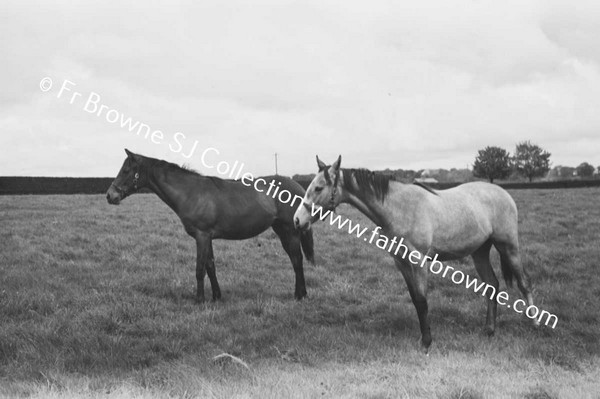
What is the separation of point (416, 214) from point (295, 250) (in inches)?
125

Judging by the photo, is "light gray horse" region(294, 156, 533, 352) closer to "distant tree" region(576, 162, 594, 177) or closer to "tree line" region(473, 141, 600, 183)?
"tree line" region(473, 141, 600, 183)

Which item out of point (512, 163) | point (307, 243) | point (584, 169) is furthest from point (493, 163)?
point (307, 243)

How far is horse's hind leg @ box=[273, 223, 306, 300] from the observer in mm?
8609

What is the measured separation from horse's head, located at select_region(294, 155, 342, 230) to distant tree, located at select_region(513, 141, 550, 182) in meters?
94.5

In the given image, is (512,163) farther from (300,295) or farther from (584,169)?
(300,295)

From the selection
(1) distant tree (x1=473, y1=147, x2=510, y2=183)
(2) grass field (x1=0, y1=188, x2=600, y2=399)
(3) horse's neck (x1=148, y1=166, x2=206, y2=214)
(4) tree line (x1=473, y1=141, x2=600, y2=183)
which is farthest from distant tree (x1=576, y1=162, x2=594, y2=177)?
(3) horse's neck (x1=148, y1=166, x2=206, y2=214)

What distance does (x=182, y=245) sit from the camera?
12039mm

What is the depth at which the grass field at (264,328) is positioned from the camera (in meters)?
4.91

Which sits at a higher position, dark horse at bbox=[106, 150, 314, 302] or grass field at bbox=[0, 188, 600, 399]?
dark horse at bbox=[106, 150, 314, 302]

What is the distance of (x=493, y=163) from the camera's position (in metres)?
86.5

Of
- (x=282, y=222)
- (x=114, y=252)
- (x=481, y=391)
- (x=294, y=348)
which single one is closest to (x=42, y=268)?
(x=114, y=252)

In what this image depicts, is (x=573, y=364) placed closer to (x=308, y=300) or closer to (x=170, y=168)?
(x=308, y=300)

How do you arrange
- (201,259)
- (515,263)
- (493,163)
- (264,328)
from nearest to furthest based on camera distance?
(264,328), (515,263), (201,259), (493,163)

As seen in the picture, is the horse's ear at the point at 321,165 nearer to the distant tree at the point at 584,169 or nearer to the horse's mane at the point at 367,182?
the horse's mane at the point at 367,182
